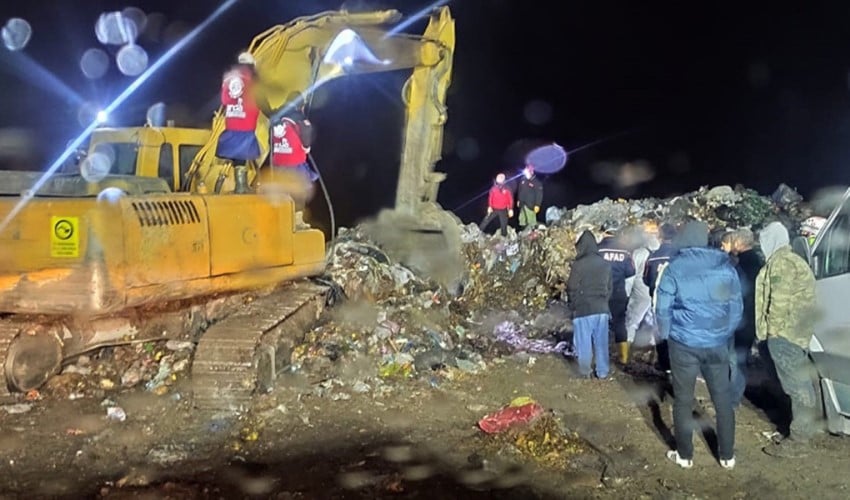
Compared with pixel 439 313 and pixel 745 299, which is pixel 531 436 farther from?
pixel 439 313

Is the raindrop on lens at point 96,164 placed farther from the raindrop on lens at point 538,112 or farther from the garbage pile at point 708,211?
the raindrop on lens at point 538,112

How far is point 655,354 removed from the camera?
9.74 m

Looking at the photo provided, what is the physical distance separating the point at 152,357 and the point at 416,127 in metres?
4.79

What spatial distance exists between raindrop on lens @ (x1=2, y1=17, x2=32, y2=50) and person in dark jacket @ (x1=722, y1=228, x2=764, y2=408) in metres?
22.5

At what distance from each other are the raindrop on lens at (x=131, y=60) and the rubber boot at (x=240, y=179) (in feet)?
61.0

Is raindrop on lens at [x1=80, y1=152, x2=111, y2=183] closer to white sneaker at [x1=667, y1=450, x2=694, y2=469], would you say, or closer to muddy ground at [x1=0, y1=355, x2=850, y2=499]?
muddy ground at [x1=0, y1=355, x2=850, y2=499]

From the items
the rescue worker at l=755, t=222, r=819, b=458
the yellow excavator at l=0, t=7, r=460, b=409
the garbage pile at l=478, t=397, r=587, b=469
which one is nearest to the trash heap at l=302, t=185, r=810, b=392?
the yellow excavator at l=0, t=7, r=460, b=409

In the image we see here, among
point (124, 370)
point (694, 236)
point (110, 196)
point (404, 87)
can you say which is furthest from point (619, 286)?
point (110, 196)

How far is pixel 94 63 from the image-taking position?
979 inches

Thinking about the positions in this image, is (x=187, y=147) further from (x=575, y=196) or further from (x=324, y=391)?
(x=575, y=196)

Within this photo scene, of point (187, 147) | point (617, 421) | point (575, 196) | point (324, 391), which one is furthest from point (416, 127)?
point (575, 196)

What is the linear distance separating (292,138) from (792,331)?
537cm

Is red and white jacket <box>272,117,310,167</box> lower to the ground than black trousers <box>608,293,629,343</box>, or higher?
higher

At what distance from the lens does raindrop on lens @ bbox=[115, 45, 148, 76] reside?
2533 centimetres
